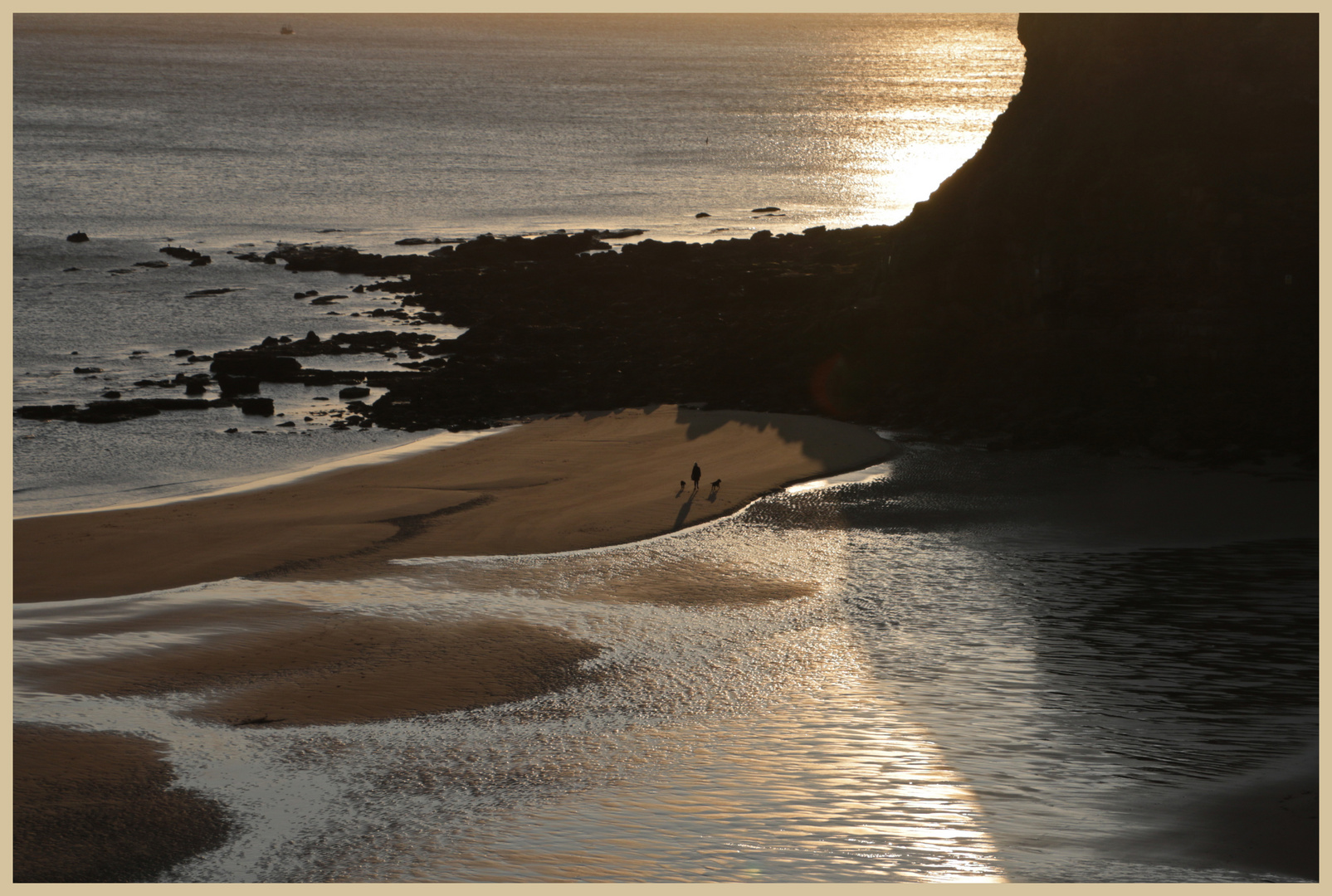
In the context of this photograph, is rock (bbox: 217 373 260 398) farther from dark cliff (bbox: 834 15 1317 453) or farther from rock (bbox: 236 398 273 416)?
dark cliff (bbox: 834 15 1317 453)

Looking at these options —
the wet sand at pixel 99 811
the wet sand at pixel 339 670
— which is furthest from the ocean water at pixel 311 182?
the wet sand at pixel 99 811

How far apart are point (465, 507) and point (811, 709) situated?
34.1ft

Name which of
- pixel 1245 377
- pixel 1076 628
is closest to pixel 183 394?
pixel 1076 628

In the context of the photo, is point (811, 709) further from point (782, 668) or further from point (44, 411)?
point (44, 411)

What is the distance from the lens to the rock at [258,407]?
30.8 m

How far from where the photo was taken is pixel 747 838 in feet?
39.3

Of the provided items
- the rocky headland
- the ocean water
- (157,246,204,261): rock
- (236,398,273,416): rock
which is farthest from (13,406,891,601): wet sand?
(157,246,204,261): rock

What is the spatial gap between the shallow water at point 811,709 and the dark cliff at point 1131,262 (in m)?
5.20

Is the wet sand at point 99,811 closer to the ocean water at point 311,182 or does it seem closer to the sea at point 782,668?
the sea at point 782,668

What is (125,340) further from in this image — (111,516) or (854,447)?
(854,447)

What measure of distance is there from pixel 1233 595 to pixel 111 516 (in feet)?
63.8

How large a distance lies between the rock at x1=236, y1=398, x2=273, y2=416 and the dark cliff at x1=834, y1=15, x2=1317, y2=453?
46.6ft

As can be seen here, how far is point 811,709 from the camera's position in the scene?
15.3m

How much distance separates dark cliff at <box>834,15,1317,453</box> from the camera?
2842cm
